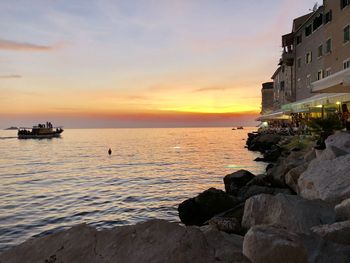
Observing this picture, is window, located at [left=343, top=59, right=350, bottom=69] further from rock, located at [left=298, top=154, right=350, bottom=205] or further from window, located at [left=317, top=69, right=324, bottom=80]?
rock, located at [left=298, top=154, right=350, bottom=205]

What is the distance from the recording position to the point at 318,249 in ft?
16.5

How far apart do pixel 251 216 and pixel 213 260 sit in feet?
12.7

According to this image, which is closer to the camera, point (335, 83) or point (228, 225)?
point (228, 225)

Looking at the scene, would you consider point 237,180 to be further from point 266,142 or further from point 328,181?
point 266,142

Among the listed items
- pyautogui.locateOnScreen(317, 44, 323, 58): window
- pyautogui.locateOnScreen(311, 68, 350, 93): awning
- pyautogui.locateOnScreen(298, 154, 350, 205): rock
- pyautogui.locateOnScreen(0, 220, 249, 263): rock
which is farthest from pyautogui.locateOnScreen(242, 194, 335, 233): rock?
pyautogui.locateOnScreen(317, 44, 323, 58): window

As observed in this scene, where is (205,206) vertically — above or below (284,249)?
below

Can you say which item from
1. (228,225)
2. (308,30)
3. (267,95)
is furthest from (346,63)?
(267,95)

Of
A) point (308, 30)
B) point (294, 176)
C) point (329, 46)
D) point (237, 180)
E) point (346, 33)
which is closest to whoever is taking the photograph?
point (294, 176)

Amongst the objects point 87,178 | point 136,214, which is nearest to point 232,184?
point 136,214

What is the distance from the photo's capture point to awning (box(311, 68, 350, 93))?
12422 millimetres

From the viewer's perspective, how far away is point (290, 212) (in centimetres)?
692

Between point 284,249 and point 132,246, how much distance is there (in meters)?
1.77

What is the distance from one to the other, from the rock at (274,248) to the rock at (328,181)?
412 centimetres

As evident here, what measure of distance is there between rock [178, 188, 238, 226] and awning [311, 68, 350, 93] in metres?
5.36
